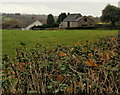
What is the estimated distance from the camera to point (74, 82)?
12.2ft

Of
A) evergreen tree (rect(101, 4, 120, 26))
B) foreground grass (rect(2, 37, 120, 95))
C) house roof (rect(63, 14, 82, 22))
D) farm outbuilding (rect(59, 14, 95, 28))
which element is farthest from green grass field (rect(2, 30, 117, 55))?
house roof (rect(63, 14, 82, 22))

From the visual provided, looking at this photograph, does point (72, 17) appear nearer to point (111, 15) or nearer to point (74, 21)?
point (74, 21)

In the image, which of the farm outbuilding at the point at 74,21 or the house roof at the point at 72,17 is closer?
the farm outbuilding at the point at 74,21

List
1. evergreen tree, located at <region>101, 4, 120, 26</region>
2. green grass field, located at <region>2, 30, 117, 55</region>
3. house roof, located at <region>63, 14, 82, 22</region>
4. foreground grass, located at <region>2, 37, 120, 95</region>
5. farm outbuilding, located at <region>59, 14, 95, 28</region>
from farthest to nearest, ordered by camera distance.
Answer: house roof, located at <region>63, 14, 82, 22</region>
farm outbuilding, located at <region>59, 14, 95, 28</region>
evergreen tree, located at <region>101, 4, 120, 26</region>
green grass field, located at <region>2, 30, 117, 55</region>
foreground grass, located at <region>2, 37, 120, 95</region>

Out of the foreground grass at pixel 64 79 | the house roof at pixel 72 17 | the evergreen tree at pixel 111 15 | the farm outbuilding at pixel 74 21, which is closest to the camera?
the foreground grass at pixel 64 79

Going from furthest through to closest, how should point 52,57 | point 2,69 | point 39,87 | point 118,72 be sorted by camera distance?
point 52,57, point 2,69, point 118,72, point 39,87

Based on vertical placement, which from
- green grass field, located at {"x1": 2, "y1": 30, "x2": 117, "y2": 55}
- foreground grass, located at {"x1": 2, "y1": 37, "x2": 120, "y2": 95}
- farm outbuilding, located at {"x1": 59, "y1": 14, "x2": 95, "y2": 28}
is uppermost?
foreground grass, located at {"x1": 2, "y1": 37, "x2": 120, "y2": 95}

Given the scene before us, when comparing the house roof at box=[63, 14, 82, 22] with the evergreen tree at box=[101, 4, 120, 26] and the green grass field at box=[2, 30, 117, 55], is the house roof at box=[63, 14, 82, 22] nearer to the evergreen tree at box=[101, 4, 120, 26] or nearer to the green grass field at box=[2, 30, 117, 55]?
the evergreen tree at box=[101, 4, 120, 26]

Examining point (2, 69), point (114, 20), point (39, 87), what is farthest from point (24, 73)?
point (114, 20)

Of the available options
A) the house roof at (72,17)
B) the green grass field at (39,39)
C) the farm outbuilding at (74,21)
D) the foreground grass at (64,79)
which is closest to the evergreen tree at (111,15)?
the farm outbuilding at (74,21)

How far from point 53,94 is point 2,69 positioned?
1.61 meters

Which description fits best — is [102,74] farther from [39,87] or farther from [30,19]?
[30,19]

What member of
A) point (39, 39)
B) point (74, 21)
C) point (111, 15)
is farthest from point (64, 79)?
point (74, 21)

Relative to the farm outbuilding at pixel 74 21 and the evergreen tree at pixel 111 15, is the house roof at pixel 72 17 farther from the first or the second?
the evergreen tree at pixel 111 15
